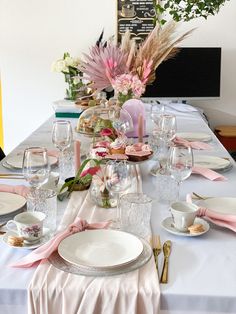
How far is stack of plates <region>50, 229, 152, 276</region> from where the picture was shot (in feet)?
3.57

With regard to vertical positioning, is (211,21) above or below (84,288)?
above

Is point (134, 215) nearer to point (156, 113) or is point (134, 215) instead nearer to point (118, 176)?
point (118, 176)

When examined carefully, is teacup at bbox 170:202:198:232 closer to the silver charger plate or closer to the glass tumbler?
the glass tumbler

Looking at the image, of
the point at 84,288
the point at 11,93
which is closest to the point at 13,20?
the point at 11,93

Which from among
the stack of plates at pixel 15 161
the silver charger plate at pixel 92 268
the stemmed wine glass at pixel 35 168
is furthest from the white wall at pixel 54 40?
the silver charger plate at pixel 92 268

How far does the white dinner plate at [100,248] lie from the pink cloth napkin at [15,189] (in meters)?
0.43

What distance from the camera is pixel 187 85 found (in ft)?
13.8

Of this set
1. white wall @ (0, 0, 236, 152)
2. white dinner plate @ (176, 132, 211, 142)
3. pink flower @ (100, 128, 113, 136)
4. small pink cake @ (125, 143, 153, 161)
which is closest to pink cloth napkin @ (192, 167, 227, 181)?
small pink cake @ (125, 143, 153, 161)

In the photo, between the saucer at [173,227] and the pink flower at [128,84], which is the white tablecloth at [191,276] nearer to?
the saucer at [173,227]

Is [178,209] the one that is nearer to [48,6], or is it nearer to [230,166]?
[230,166]

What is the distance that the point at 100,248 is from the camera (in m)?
1.18

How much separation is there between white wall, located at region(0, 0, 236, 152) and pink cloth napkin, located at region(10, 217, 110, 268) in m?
3.18

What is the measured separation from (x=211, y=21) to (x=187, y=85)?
1.90 feet

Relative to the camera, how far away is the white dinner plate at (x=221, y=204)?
1497 millimetres
